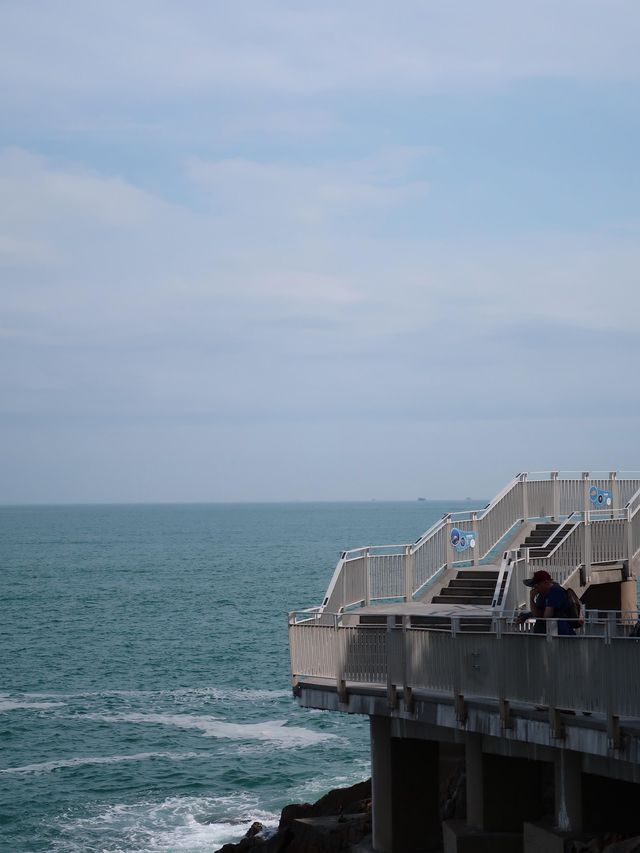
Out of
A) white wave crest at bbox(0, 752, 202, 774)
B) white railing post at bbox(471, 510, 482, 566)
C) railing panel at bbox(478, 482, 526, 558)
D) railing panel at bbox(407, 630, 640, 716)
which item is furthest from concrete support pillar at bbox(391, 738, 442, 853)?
white wave crest at bbox(0, 752, 202, 774)

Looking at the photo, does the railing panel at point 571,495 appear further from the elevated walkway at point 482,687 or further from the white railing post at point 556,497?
the elevated walkway at point 482,687

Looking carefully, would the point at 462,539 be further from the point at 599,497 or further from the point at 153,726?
the point at 153,726

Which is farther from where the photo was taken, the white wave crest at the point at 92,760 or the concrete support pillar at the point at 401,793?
the white wave crest at the point at 92,760

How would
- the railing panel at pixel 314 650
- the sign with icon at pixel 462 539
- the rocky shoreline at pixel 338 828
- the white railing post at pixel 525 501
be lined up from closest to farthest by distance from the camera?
1. the railing panel at pixel 314 650
2. the rocky shoreline at pixel 338 828
3. the sign with icon at pixel 462 539
4. the white railing post at pixel 525 501

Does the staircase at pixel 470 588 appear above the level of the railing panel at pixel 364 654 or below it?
above

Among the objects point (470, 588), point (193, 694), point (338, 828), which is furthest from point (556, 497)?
point (193, 694)

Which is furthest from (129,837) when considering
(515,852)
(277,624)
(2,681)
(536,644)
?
(277,624)

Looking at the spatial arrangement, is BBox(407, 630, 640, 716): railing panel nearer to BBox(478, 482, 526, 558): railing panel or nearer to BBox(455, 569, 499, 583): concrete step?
BBox(455, 569, 499, 583): concrete step

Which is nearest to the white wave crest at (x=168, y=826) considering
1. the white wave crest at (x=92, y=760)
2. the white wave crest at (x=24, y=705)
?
the white wave crest at (x=92, y=760)

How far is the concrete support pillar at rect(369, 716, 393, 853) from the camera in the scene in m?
18.1

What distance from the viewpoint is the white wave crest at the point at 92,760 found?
34812 mm

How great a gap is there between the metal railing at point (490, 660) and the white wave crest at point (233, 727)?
21532 mm

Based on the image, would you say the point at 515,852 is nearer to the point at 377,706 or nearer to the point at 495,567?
the point at 377,706

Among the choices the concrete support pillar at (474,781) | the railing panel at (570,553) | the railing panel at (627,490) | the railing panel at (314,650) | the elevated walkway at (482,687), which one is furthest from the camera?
the railing panel at (627,490)
